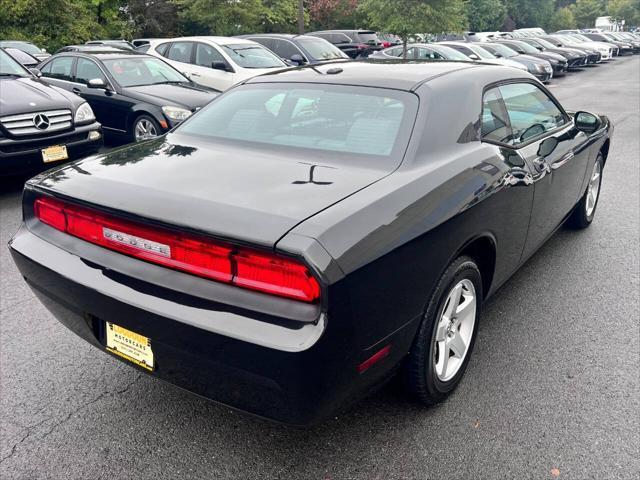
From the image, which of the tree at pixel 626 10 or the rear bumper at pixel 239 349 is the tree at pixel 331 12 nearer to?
the rear bumper at pixel 239 349

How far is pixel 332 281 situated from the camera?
6.15 feet

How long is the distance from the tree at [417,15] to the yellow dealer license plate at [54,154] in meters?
16.7

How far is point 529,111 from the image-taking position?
12.6 feet

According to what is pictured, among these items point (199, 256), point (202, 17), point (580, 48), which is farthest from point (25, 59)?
point (580, 48)

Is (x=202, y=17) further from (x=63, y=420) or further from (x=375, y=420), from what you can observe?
(x=375, y=420)

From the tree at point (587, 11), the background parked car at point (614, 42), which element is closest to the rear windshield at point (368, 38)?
the background parked car at point (614, 42)

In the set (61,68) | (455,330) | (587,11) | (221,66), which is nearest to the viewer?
(455,330)

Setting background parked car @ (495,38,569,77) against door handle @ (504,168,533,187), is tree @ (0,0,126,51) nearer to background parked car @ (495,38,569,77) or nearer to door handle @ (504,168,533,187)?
background parked car @ (495,38,569,77)

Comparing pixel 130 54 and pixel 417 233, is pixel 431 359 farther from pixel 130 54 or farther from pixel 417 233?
pixel 130 54

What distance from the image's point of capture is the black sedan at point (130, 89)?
7.78 m

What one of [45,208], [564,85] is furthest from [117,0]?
[45,208]

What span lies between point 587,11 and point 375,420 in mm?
89414

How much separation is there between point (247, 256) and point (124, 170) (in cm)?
97

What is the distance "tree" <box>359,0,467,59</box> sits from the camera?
20.6 m
